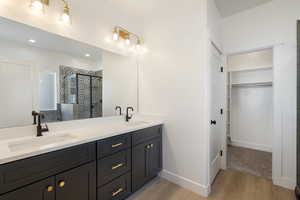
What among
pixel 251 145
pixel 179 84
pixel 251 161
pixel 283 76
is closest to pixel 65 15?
pixel 179 84

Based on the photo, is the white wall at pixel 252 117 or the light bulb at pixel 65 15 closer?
the light bulb at pixel 65 15

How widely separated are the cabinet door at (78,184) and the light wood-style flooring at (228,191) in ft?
2.38

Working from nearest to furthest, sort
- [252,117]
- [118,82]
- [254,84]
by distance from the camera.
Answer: [118,82]
[254,84]
[252,117]

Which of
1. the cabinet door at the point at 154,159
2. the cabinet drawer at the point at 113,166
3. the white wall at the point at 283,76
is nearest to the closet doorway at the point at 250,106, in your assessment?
the white wall at the point at 283,76

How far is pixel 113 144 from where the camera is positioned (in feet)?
5.23

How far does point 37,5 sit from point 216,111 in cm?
268

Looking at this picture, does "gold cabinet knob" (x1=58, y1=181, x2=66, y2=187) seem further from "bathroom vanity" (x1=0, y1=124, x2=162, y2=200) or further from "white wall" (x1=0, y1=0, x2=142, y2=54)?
"white wall" (x1=0, y1=0, x2=142, y2=54)

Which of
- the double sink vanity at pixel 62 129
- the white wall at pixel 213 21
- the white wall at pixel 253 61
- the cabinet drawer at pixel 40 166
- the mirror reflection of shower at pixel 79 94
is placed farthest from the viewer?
the white wall at pixel 253 61

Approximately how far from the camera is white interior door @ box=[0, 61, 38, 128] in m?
1.35

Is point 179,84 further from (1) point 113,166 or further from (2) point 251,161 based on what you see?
(2) point 251,161

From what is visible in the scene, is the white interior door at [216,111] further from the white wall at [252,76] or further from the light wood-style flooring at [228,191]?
the white wall at [252,76]

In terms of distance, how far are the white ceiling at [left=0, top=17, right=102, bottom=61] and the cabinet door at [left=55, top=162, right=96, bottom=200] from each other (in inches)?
53.9

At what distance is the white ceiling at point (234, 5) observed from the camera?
223cm

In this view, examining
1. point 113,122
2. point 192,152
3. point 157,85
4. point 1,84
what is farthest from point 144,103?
point 1,84
